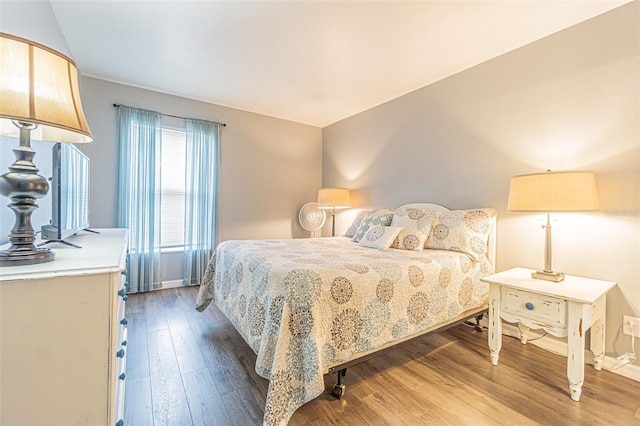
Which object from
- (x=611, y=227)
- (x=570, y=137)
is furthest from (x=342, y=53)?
(x=611, y=227)

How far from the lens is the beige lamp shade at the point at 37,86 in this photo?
80 cm

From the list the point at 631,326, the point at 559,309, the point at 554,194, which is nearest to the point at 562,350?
the point at 631,326

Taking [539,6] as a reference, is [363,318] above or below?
below

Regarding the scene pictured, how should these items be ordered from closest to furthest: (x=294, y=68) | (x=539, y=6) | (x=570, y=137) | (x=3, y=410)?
(x=3, y=410) → (x=539, y=6) → (x=570, y=137) → (x=294, y=68)

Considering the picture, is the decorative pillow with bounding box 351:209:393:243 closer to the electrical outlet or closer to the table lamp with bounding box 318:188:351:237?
the table lamp with bounding box 318:188:351:237

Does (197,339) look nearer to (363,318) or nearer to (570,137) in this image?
(363,318)

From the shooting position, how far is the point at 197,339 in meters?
2.21

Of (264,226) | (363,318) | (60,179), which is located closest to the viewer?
(60,179)

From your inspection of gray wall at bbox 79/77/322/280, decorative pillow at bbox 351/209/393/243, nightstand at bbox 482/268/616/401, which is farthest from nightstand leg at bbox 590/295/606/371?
gray wall at bbox 79/77/322/280

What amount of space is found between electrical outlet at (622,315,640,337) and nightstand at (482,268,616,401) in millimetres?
112

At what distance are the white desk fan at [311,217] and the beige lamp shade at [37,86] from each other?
3.47 m

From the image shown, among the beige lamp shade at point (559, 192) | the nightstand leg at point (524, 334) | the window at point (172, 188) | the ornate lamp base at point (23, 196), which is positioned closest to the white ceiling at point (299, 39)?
the window at point (172, 188)

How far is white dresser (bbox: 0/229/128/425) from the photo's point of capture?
2.50ft

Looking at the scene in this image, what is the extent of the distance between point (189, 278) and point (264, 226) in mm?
1261
